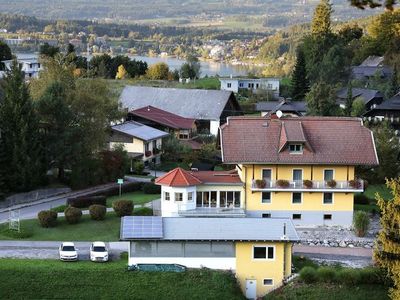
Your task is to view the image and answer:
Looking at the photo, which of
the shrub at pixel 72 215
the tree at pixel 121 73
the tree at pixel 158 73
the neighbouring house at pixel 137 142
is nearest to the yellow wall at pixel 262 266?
the shrub at pixel 72 215

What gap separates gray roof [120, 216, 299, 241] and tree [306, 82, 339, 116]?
33072mm

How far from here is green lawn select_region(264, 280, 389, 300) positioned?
109ft

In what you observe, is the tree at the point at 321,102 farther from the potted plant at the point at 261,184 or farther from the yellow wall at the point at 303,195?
the potted plant at the point at 261,184

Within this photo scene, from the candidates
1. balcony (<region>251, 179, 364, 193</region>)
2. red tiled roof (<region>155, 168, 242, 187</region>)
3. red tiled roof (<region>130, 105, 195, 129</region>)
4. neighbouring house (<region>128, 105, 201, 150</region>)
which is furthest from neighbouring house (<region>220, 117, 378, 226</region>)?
red tiled roof (<region>130, 105, 195, 129</region>)

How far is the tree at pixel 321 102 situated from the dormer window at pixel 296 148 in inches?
1060

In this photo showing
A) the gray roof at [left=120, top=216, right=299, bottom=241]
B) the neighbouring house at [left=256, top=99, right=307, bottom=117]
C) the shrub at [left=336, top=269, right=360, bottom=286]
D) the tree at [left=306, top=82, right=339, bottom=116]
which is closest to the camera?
the shrub at [left=336, top=269, right=360, bottom=286]

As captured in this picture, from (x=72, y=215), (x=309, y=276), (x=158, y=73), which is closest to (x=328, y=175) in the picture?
(x=309, y=276)

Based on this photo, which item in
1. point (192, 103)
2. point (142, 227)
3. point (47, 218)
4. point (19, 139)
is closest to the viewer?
point (142, 227)

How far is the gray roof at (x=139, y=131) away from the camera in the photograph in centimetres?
5866

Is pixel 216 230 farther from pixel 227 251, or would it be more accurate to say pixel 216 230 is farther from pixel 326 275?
pixel 326 275

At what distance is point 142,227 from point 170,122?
34148mm

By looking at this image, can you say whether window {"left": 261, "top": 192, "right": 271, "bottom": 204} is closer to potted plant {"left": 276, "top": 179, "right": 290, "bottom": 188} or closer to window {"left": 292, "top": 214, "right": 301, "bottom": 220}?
potted plant {"left": 276, "top": 179, "right": 290, "bottom": 188}

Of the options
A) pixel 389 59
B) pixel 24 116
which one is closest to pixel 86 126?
pixel 24 116

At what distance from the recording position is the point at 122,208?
136ft
